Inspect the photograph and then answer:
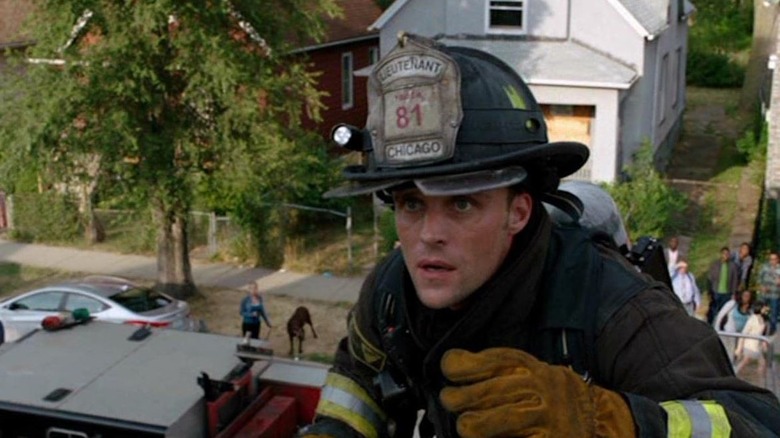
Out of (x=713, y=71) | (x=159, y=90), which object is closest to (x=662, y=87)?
(x=159, y=90)

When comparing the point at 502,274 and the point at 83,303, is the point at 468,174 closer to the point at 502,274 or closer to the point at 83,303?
the point at 502,274

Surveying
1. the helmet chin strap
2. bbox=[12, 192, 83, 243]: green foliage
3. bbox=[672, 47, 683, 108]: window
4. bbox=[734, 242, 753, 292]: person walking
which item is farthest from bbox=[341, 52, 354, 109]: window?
the helmet chin strap

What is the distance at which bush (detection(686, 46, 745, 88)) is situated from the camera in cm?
3628

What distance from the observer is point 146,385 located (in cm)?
608

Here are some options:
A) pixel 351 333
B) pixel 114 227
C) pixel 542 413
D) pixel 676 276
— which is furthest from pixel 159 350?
pixel 114 227

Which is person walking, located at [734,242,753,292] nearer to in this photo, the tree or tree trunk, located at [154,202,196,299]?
the tree

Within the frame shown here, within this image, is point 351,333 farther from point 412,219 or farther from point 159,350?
point 159,350

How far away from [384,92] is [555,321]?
620 mm

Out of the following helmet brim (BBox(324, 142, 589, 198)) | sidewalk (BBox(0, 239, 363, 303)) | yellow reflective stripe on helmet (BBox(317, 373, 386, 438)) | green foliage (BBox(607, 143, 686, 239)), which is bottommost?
sidewalk (BBox(0, 239, 363, 303))

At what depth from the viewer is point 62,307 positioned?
1294 cm

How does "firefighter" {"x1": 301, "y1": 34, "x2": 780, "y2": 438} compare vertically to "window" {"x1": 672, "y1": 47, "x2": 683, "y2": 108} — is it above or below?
below

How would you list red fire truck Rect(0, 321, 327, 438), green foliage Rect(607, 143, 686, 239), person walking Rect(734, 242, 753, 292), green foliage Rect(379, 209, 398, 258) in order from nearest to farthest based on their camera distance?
1. red fire truck Rect(0, 321, 327, 438)
2. person walking Rect(734, 242, 753, 292)
3. green foliage Rect(607, 143, 686, 239)
4. green foliage Rect(379, 209, 398, 258)

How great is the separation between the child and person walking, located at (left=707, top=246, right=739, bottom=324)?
0.71 m

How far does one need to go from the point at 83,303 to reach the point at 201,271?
4.79 m
